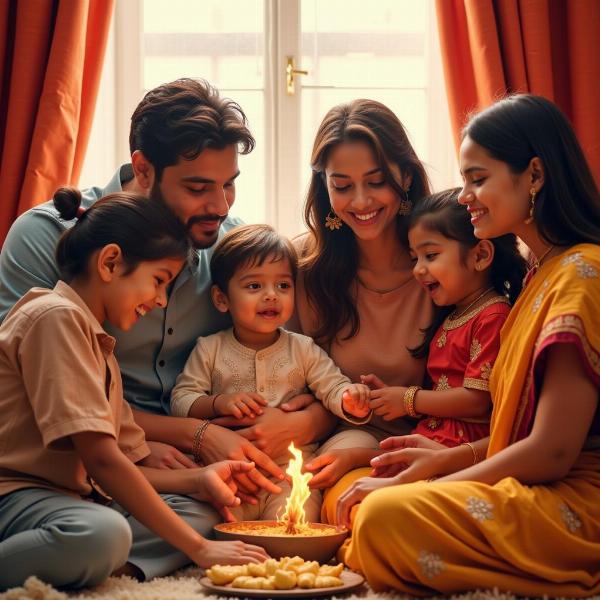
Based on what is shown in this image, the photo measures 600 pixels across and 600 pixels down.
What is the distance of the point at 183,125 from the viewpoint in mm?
2578

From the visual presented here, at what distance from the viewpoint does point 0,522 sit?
2.03 meters

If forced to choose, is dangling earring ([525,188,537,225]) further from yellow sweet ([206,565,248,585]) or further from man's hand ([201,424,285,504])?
yellow sweet ([206,565,248,585])

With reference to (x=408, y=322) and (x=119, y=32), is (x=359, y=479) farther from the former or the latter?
(x=119, y=32)

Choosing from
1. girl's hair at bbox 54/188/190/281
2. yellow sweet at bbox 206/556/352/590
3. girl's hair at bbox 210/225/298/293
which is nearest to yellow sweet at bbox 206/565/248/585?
yellow sweet at bbox 206/556/352/590

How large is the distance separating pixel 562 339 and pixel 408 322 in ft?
2.55

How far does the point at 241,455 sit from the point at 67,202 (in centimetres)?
75

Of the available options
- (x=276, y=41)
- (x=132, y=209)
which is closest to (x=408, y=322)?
(x=132, y=209)

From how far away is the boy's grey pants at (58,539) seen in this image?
1.93 m

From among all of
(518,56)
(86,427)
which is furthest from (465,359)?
(518,56)

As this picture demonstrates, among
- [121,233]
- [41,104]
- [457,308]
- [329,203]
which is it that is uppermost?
[41,104]

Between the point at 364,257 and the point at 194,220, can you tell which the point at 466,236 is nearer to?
the point at 364,257

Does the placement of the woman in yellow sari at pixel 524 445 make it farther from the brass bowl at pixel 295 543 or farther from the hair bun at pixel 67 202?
the hair bun at pixel 67 202

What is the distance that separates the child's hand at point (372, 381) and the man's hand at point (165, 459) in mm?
503

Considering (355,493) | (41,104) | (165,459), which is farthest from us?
(41,104)
